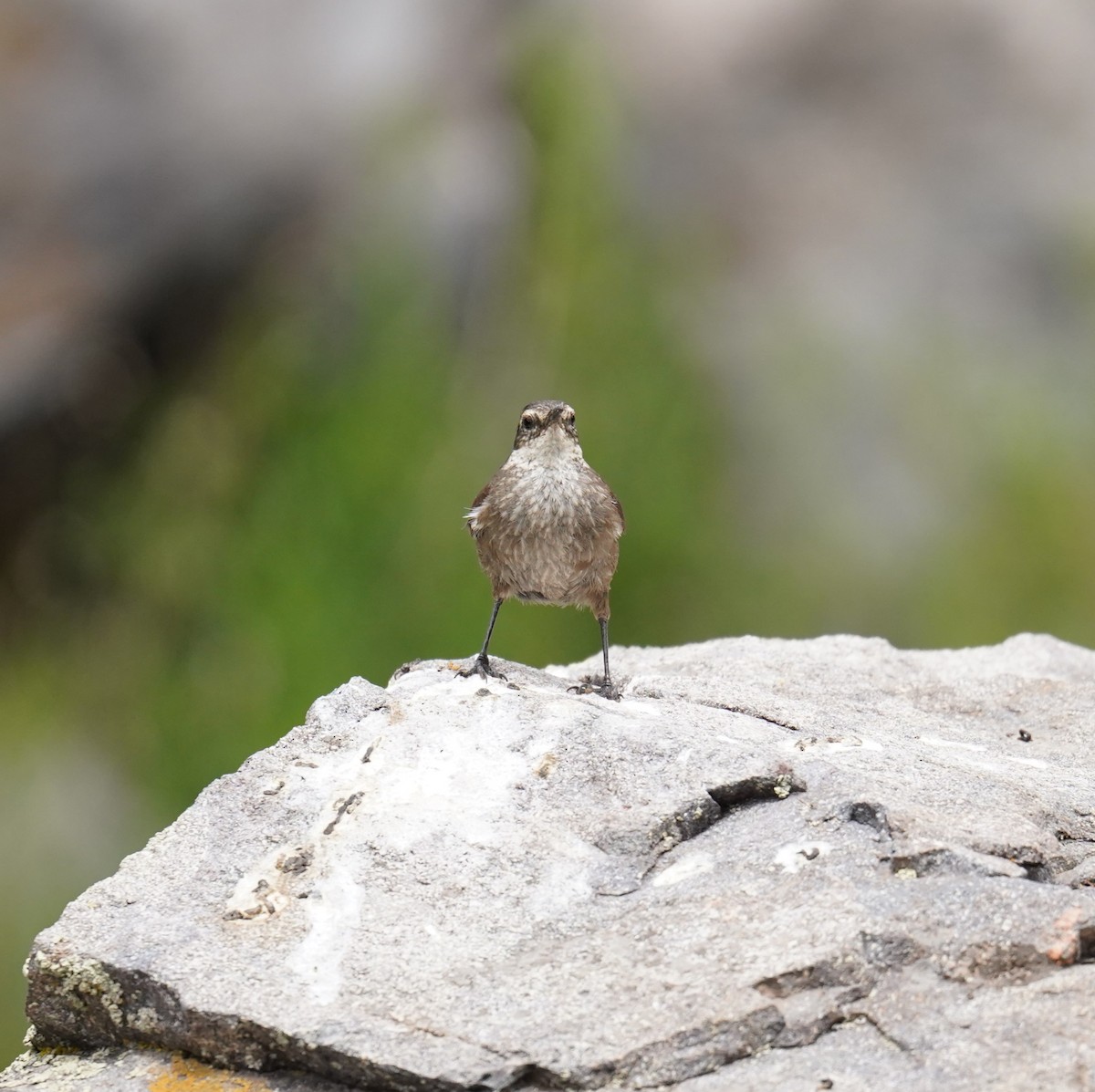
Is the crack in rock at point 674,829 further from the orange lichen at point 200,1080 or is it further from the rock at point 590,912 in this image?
the orange lichen at point 200,1080

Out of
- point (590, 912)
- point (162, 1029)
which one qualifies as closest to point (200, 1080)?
point (162, 1029)

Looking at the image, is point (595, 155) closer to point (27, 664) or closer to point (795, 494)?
point (795, 494)

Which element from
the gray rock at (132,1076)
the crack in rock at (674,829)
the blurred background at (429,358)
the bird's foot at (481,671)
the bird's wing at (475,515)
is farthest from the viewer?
the blurred background at (429,358)

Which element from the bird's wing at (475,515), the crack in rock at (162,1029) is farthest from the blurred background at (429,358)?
the crack in rock at (162,1029)

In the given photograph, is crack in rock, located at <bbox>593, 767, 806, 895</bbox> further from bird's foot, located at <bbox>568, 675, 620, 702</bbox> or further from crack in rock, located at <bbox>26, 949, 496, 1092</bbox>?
bird's foot, located at <bbox>568, 675, 620, 702</bbox>

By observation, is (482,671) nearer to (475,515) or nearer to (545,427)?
(475,515)
